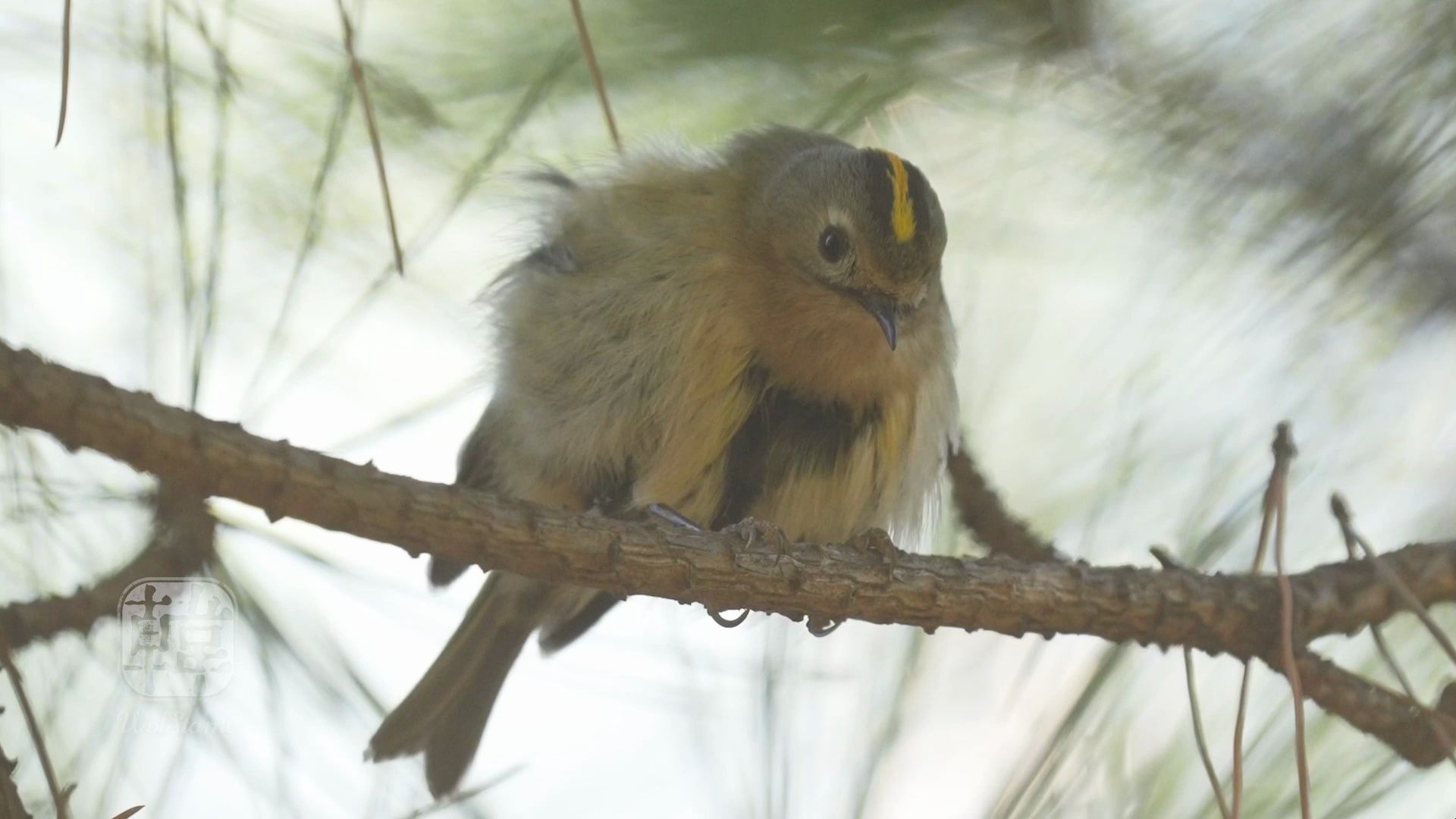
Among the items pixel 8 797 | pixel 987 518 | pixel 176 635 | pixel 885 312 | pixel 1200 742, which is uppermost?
pixel 885 312

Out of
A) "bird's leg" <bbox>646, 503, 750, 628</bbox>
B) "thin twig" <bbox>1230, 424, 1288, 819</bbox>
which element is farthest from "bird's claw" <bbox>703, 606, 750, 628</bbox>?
"thin twig" <bbox>1230, 424, 1288, 819</bbox>

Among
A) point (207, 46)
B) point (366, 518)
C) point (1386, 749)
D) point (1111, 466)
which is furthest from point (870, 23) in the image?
point (1386, 749)

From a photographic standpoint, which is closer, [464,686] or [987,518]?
[987,518]

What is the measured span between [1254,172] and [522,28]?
121 cm

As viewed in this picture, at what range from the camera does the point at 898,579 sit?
2.07m

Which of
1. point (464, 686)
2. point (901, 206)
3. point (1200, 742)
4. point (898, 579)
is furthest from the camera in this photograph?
point (464, 686)

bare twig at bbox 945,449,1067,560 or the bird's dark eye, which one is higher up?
the bird's dark eye

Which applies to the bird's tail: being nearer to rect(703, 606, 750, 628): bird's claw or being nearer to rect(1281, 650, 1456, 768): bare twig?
rect(703, 606, 750, 628): bird's claw

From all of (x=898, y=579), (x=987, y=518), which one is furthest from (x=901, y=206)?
(x=898, y=579)

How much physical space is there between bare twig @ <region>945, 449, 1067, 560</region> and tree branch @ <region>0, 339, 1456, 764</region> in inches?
15.5

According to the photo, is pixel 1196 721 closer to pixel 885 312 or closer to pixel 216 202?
pixel 885 312

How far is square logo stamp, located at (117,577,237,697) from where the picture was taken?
72.4 inches

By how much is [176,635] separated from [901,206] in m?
1.31

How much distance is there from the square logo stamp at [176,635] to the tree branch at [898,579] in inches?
14.3
